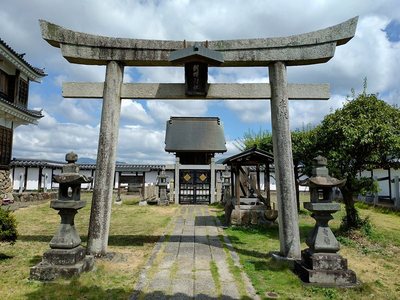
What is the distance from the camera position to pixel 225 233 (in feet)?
32.9

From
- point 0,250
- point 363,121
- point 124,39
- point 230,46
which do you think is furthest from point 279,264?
point 0,250

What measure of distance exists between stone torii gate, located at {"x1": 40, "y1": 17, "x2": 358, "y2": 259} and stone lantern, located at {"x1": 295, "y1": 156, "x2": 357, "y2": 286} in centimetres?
70

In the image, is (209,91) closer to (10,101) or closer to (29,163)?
(10,101)

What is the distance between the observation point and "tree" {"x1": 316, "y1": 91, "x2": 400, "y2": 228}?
28.6 feet

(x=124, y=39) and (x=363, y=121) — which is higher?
(x=124, y=39)

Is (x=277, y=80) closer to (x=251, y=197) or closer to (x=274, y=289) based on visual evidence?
(x=274, y=289)

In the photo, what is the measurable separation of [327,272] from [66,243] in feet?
15.8

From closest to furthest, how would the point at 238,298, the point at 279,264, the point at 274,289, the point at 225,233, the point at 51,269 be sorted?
the point at 238,298
the point at 274,289
the point at 51,269
the point at 279,264
the point at 225,233

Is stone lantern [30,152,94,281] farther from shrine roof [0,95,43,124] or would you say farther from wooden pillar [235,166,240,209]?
shrine roof [0,95,43,124]

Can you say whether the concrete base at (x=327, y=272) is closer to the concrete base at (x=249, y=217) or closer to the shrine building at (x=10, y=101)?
the concrete base at (x=249, y=217)

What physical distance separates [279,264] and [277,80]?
→ 412 centimetres

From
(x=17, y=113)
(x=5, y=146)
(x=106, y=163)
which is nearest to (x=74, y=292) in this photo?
(x=106, y=163)

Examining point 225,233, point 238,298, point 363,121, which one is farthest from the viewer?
point 225,233

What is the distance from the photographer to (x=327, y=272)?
5.07m
